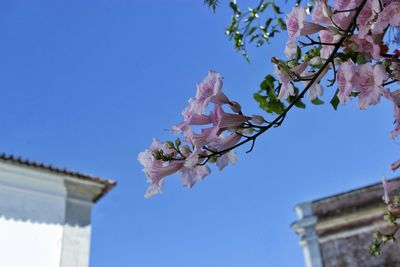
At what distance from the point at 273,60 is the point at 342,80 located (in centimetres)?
15

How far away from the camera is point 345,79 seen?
3.40 feet

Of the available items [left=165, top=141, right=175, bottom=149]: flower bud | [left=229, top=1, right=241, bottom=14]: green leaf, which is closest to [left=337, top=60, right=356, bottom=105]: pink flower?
[left=165, top=141, right=175, bottom=149]: flower bud

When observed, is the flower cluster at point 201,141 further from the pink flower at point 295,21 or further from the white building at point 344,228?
the white building at point 344,228

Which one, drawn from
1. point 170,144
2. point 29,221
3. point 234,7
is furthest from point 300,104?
point 29,221

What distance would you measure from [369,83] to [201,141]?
365mm

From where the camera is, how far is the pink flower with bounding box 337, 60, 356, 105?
1.01 meters

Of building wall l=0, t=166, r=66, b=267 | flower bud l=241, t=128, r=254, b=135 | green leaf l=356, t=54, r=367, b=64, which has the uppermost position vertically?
building wall l=0, t=166, r=66, b=267

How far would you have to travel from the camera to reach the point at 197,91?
43.9 inches

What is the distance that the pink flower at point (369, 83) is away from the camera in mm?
978

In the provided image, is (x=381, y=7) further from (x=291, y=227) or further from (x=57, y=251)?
(x=291, y=227)

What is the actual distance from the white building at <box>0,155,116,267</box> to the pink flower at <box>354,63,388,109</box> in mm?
7472

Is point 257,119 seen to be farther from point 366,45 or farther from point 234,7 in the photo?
point 234,7

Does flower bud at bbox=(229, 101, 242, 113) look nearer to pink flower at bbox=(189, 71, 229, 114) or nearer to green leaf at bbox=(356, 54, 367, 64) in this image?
pink flower at bbox=(189, 71, 229, 114)

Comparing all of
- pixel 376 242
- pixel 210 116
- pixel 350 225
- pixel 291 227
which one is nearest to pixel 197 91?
pixel 210 116
